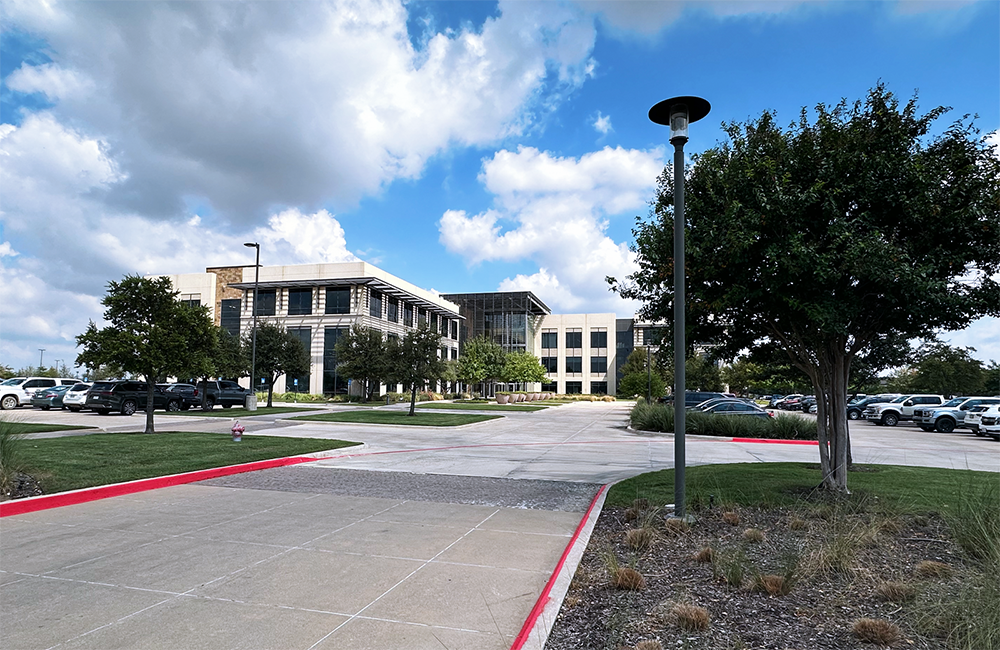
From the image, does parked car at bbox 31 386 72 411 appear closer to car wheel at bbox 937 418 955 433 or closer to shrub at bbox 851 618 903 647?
shrub at bbox 851 618 903 647

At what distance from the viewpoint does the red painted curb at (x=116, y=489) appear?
8.24m

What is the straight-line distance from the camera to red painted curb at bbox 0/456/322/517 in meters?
8.24

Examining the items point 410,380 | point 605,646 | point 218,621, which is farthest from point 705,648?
point 410,380

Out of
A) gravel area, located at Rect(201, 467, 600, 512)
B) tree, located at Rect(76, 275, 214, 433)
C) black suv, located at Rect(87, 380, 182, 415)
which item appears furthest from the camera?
black suv, located at Rect(87, 380, 182, 415)

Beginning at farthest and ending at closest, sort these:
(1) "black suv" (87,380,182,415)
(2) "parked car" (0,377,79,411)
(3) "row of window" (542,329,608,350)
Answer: (3) "row of window" (542,329,608,350) < (2) "parked car" (0,377,79,411) < (1) "black suv" (87,380,182,415)

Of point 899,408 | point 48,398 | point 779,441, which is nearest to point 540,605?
point 779,441

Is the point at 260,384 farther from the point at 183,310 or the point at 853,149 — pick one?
the point at 853,149

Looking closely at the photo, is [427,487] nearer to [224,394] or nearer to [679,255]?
[679,255]

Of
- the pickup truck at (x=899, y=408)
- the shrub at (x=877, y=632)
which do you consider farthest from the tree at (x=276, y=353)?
the shrub at (x=877, y=632)

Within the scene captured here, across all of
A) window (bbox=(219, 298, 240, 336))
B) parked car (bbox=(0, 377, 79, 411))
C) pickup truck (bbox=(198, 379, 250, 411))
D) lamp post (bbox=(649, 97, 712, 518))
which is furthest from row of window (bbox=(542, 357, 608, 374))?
lamp post (bbox=(649, 97, 712, 518))

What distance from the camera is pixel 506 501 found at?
9672mm

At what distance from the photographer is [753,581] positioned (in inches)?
204

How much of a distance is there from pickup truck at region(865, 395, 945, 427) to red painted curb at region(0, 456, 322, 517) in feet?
119

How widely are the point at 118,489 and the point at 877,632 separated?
33.4ft
